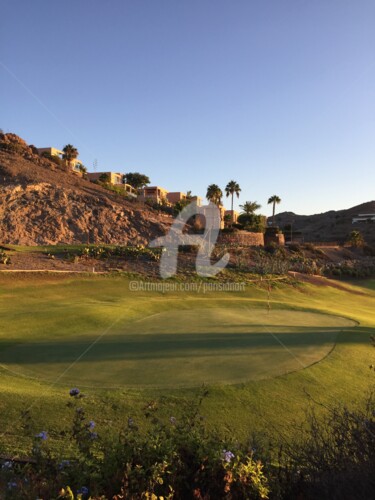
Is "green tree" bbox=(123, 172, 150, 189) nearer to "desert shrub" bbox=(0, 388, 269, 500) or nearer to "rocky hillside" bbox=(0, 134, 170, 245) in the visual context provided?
"rocky hillside" bbox=(0, 134, 170, 245)

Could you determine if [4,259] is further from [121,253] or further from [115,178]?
[115,178]

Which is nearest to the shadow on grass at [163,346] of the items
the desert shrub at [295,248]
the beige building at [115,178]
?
the desert shrub at [295,248]

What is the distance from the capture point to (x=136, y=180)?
97688 millimetres

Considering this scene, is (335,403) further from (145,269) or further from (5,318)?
(145,269)

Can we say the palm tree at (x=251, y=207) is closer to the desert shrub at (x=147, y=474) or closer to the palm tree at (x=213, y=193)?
the palm tree at (x=213, y=193)

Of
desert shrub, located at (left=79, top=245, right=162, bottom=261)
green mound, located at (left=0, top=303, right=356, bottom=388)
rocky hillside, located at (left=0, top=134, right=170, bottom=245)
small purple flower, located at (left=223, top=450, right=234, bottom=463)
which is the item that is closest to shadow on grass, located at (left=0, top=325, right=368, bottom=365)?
green mound, located at (left=0, top=303, right=356, bottom=388)

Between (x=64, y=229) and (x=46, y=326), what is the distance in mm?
36749

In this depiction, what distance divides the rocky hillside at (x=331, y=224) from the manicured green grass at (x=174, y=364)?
3006 inches

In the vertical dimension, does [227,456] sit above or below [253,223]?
below

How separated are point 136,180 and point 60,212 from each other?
48.9 meters

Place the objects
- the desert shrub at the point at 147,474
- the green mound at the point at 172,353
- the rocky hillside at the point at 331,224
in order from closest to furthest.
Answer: the desert shrub at the point at 147,474 → the green mound at the point at 172,353 → the rocky hillside at the point at 331,224

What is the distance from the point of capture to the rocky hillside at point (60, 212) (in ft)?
153

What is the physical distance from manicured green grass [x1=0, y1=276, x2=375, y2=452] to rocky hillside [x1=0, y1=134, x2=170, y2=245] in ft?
98.6

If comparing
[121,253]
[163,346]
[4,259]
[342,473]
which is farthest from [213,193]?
[342,473]
